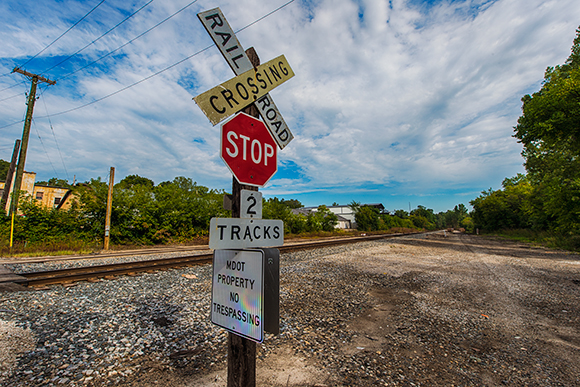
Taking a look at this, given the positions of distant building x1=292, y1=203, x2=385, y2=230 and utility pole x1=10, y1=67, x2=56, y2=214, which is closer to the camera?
utility pole x1=10, y1=67, x2=56, y2=214

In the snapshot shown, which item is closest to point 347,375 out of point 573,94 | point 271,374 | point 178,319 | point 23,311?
point 271,374

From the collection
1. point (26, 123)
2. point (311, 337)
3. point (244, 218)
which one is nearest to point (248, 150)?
point (244, 218)

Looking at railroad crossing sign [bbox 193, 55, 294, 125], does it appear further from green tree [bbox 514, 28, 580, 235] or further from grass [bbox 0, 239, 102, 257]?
green tree [bbox 514, 28, 580, 235]

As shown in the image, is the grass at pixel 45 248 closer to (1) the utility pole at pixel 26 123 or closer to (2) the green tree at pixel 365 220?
(1) the utility pole at pixel 26 123

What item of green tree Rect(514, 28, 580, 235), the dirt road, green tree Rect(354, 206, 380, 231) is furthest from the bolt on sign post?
green tree Rect(354, 206, 380, 231)

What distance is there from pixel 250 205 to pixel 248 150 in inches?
18.8

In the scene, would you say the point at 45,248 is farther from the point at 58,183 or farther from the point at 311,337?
the point at 58,183

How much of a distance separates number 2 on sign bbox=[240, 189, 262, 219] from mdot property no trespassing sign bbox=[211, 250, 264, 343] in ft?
1.02

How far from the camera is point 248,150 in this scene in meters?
2.20

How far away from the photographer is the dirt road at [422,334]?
10.1ft

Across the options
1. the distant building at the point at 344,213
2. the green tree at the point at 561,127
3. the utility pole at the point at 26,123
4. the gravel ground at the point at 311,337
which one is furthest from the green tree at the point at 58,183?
the distant building at the point at 344,213

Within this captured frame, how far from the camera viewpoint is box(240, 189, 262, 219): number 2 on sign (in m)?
2.04

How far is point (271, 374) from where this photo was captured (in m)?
3.06

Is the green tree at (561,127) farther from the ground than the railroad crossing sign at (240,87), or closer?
farther from the ground
